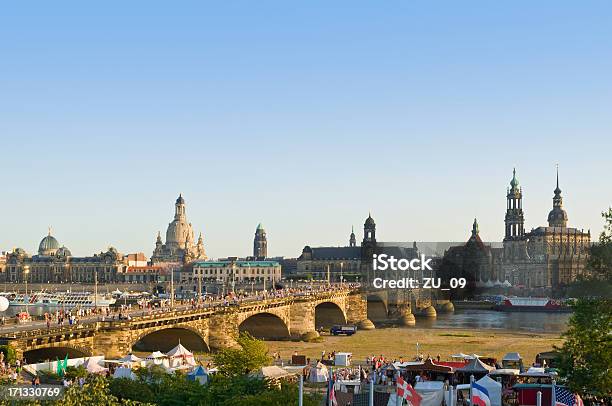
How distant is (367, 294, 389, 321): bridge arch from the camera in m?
135

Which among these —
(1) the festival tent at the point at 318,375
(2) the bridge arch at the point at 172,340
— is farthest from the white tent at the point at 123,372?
(2) the bridge arch at the point at 172,340

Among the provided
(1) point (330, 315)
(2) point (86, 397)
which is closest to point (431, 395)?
(2) point (86, 397)

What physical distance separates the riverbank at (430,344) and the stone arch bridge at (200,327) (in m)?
3.91

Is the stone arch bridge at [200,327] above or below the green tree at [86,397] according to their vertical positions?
below

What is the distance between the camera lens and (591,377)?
3017 centimetres

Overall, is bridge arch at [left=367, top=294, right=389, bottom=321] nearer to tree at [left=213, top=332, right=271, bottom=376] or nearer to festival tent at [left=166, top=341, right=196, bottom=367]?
festival tent at [left=166, top=341, right=196, bottom=367]

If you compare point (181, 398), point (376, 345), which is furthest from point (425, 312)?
point (181, 398)

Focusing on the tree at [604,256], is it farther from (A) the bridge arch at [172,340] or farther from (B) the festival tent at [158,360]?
(A) the bridge arch at [172,340]

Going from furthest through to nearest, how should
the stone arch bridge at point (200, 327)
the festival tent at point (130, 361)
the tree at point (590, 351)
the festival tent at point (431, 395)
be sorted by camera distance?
the stone arch bridge at point (200, 327) < the festival tent at point (130, 361) < the festival tent at point (431, 395) < the tree at point (590, 351)

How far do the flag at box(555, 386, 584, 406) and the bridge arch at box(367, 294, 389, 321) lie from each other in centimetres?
10238

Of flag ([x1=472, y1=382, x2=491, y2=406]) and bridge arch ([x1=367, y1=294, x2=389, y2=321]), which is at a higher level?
flag ([x1=472, y1=382, x2=491, y2=406])

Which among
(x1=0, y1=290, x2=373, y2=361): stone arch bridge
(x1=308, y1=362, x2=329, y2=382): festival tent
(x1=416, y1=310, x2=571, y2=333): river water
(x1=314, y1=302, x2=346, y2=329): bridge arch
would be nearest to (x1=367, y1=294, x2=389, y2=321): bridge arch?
(x1=416, y1=310, x2=571, y2=333): river water

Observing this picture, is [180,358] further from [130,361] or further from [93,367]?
[93,367]

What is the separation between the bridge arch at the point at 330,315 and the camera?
115m
